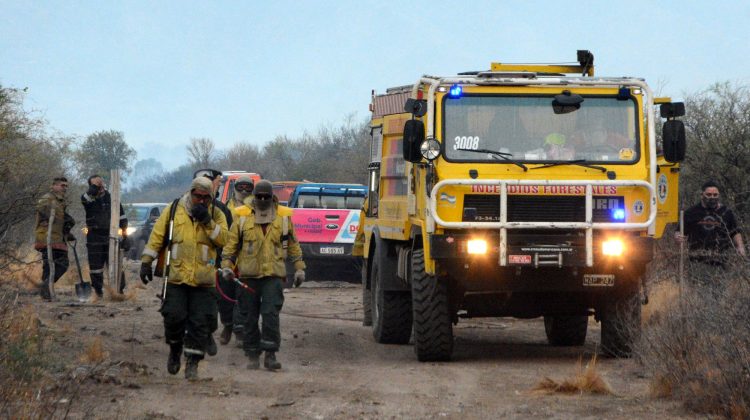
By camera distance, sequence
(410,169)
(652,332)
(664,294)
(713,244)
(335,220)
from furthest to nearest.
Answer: (335,220), (664,294), (713,244), (410,169), (652,332)

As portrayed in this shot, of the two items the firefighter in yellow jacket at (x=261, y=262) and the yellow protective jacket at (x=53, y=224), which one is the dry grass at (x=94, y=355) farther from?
the yellow protective jacket at (x=53, y=224)

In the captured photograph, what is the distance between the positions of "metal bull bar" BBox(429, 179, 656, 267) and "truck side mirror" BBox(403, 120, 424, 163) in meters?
0.42

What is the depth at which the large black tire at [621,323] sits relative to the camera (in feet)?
39.8

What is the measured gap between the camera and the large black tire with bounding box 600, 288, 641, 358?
12141 millimetres

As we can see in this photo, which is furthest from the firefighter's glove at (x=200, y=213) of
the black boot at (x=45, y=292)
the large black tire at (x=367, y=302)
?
the black boot at (x=45, y=292)

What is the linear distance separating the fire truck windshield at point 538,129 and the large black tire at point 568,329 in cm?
262

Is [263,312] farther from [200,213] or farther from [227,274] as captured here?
[200,213]

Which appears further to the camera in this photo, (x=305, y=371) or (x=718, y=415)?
(x=305, y=371)

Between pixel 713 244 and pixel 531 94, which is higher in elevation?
pixel 531 94

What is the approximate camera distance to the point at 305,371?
38.4 feet

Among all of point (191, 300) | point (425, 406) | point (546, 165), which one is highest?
point (546, 165)

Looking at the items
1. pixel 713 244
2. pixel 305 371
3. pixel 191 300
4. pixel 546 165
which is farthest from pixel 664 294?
pixel 191 300

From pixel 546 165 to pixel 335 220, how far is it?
10461 millimetres

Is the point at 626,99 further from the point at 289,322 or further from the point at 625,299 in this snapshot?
the point at 289,322
